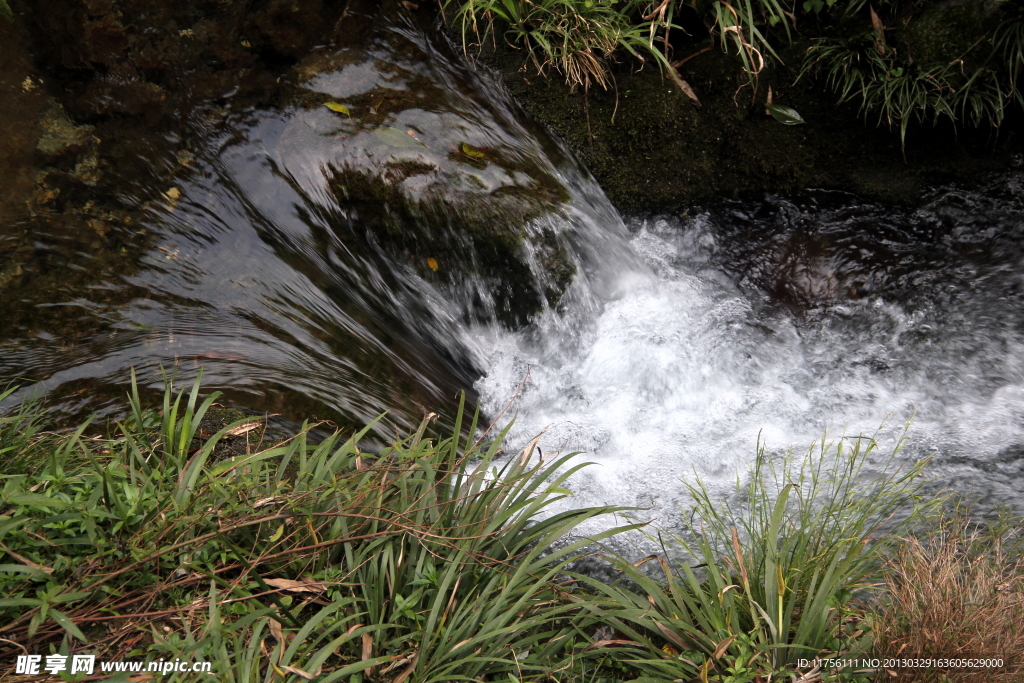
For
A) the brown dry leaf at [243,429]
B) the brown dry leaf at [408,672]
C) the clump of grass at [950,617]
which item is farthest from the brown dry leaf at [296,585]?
the clump of grass at [950,617]

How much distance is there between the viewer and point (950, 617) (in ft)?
5.19

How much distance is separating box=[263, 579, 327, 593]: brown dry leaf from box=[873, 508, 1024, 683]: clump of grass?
1.56 metres

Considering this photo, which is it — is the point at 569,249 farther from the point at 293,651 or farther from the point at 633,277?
the point at 293,651

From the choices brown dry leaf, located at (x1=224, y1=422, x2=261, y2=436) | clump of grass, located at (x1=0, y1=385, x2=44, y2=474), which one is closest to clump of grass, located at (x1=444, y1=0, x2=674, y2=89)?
brown dry leaf, located at (x1=224, y1=422, x2=261, y2=436)

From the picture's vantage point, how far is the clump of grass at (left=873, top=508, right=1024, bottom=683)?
5.03 ft

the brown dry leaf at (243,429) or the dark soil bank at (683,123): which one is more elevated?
the dark soil bank at (683,123)

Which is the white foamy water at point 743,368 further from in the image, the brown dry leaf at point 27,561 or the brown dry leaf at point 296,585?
the brown dry leaf at point 27,561

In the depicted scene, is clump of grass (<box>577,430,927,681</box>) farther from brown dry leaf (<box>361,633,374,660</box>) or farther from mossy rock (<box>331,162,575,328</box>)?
mossy rock (<box>331,162,575,328</box>)

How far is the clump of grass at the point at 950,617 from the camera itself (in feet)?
5.03

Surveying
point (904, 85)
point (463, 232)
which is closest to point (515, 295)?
point (463, 232)

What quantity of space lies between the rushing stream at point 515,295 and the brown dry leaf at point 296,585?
90 centimetres

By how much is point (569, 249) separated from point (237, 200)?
6.18 ft

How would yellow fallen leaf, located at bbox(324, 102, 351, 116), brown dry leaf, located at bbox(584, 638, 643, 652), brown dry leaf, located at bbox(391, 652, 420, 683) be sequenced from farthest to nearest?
yellow fallen leaf, located at bbox(324, 102, 351, 116)
brown dry leaf, located at bbox(584, 638, 643, 652)
brown dry leaf, located at bbox(391, 652, 420, 683)

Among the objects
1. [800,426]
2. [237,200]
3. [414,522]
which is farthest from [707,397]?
[237,200]
